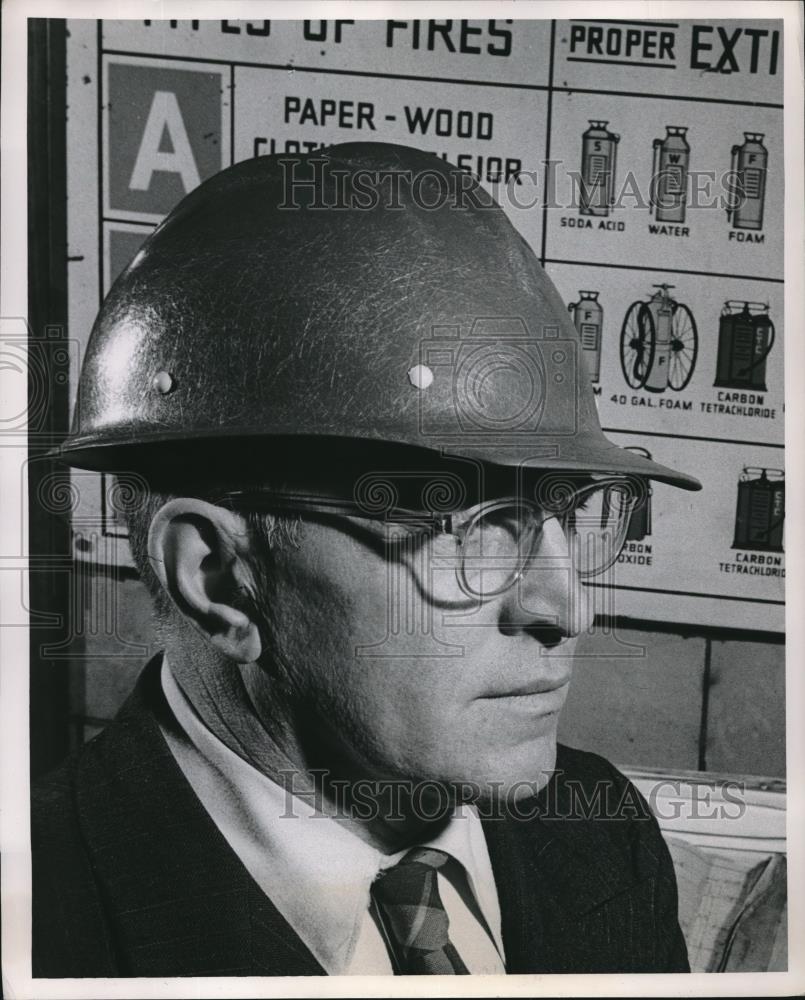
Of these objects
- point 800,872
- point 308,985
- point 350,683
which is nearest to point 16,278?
point 350,683

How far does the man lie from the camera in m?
1.85

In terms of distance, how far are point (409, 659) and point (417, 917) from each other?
546 millimetres

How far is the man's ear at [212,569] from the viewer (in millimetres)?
1885

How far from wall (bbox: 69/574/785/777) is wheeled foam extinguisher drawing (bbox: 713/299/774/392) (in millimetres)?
540

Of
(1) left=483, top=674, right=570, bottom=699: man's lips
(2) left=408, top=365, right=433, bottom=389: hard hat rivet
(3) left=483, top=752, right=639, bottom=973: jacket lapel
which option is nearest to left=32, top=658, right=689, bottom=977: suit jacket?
(3) left=483, top=752, right=639, bottom=973: jacket lapel

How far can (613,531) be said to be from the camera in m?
2.09

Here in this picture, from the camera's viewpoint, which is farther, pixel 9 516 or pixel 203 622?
pixel 9 516

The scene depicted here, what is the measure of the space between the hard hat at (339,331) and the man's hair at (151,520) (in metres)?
0.07

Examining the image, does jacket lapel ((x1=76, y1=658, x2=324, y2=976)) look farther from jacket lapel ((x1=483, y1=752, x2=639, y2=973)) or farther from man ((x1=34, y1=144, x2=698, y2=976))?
jacket lapel ((x1=483, y1=752, x2=639, y2=973))

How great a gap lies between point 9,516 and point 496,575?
1.01m

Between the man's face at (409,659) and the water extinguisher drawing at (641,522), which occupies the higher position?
the water extinguisher drawing at (641,522)

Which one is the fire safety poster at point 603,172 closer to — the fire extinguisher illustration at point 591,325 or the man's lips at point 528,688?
the fire extinguisher illustration at point 591,325

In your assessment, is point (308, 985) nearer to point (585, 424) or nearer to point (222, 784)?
point (222, 784)

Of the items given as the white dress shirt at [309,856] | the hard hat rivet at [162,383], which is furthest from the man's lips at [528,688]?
the hard hat rivet at [162,383]
